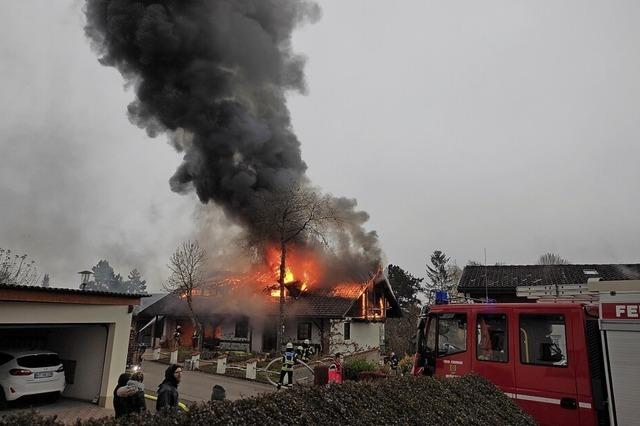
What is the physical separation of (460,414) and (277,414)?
3.00m

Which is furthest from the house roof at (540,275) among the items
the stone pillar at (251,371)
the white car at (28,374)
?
the white car at (28,374)

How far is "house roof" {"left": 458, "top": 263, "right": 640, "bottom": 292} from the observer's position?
79.6ft

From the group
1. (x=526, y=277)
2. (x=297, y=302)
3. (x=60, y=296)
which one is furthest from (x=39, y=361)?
(x=526, y=277)

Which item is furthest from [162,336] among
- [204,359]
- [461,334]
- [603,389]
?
[603,389]

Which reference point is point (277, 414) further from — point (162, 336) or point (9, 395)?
point (162, 336)

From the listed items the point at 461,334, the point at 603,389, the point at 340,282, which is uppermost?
the point at 340,282

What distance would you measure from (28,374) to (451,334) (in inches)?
362

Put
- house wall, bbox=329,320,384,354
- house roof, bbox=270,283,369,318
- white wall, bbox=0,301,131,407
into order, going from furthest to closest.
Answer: house wall, bbox=329,320,384,354 → house roof, bbox=270,283,369,318 → white wall, bbox=0,301,131,407

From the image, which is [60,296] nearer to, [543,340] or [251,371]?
[251,371]

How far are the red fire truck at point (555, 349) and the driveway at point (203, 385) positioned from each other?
22.8 feet

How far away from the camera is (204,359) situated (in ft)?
69.1

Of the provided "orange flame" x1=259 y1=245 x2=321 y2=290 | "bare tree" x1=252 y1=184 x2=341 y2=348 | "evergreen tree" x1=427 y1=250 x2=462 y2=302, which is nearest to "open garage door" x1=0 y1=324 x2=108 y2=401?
"bare tree" x1=252 y1=184 x2=341 y2=348

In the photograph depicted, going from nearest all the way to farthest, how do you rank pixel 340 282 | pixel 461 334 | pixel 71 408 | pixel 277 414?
pixel 277 414
pixel 461 334
pixel 71 408
pixel 340 282

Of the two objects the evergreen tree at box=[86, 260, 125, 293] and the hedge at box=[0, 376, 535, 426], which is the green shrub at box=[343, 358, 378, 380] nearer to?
the hedge at box=[0, 376, 535, 426]
